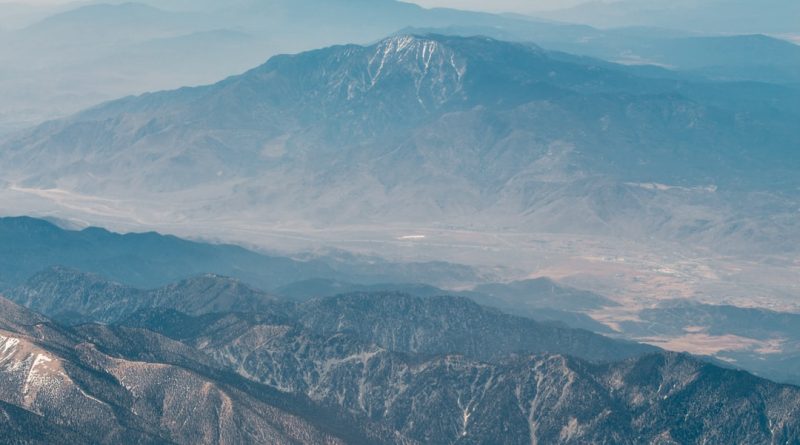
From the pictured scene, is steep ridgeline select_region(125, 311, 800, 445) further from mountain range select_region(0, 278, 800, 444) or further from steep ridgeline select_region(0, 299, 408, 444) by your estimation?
steep ridgeline select_region(0, 299, 408, 444)

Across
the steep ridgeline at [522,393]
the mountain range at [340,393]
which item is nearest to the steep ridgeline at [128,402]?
the mountain range at [340,393]

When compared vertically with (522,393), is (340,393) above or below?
below

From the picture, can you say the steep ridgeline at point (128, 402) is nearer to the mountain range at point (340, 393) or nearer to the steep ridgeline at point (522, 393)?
the mountain range at point (340, 393)

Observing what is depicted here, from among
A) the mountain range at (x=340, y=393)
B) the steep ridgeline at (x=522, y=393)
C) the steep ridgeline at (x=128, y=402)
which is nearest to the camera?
the steep ridgeline at (x=128, y=402)

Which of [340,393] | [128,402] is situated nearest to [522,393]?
[340,393]

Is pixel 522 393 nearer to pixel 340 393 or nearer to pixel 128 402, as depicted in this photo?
pixel 340 393

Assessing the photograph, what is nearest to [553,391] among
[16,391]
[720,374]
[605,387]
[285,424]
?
[605,387]

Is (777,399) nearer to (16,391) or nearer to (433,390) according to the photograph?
(433,390)
